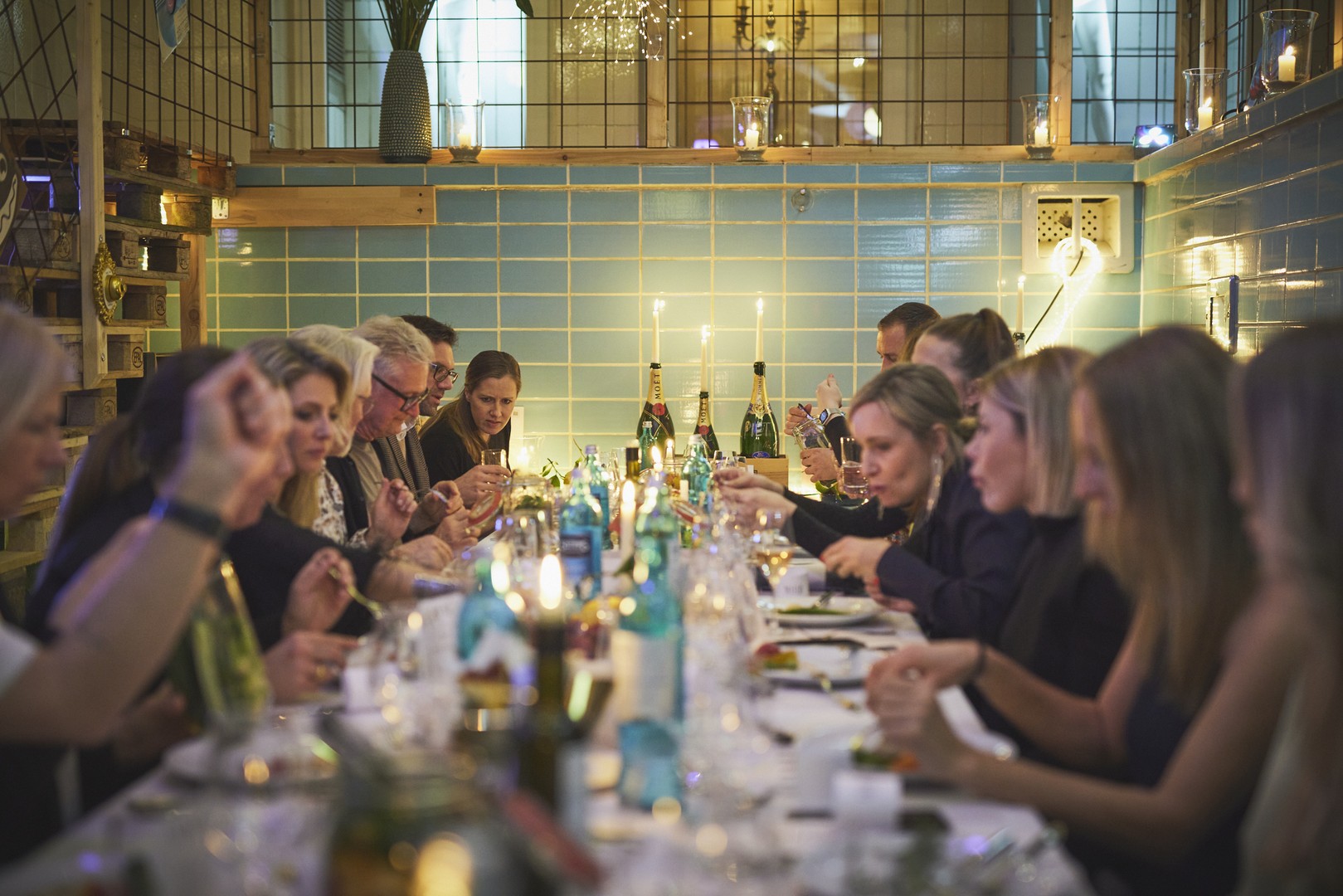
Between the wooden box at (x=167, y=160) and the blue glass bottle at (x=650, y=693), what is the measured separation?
416cm

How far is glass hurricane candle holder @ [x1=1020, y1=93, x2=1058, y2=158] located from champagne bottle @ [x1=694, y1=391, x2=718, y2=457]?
1.76m

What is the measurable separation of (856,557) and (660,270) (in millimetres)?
3368

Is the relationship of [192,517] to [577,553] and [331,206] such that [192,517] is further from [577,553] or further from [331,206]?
[331,206]

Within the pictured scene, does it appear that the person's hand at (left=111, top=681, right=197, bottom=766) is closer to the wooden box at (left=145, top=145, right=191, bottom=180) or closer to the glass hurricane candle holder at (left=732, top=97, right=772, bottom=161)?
the wooden box at (left=145, top=145, right=191, bottom=180)

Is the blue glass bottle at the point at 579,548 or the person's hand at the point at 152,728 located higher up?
the blue glass bottle at the point at 579,548

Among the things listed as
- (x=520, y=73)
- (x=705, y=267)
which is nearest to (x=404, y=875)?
(x=705, y=267)

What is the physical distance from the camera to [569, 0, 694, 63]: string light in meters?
6.05

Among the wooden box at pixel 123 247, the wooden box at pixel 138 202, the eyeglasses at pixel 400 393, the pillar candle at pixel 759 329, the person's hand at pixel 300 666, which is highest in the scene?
the wooden box at pixel 138 202

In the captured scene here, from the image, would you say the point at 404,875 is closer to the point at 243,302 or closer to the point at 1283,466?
the point at 1283,466

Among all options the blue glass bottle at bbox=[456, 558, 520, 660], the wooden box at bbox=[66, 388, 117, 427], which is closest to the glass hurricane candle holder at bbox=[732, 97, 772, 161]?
the wooden box at bbox=[66, 388, 117, 427]

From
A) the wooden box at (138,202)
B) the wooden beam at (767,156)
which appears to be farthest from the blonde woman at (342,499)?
the wooden beam at (767,156)

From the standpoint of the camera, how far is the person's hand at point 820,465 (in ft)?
15.6

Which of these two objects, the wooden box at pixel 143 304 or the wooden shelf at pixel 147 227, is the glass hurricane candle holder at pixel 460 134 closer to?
the wooden shelf at pixel 147 227

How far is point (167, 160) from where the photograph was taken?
536 centimetres
